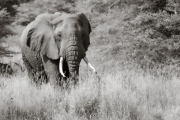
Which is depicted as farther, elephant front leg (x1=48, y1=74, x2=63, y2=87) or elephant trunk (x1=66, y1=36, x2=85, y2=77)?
elephant front leg (x1=48, y1=74, x2=63, y2=87)

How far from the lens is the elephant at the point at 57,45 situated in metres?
7.46

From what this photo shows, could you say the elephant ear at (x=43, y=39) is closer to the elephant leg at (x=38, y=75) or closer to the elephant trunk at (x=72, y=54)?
the elephant trunk at (x=72, y=54)

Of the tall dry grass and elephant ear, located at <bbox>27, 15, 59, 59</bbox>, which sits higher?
elephant ear, located at <bbox>27, 15, 59, 59</bbox>

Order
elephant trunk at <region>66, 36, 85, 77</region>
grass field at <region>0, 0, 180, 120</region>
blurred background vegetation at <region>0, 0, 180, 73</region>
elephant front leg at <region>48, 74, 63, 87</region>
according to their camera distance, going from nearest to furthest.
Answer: grass field at <region>0, 0, 180, 120</region> → elephant trunk at <region>66, 36, 85, 77</region> → elephant front leg at <region>48, 74, 63, 87</region> → blurred background vegetation at <region>0, 0, 180, 73</region>

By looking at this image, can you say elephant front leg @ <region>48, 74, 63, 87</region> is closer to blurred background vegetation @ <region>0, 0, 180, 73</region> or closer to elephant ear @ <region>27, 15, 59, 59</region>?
elephant ear @ <region>27, 15, 59, 59</region>

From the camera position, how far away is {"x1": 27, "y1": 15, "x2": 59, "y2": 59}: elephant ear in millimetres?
7930

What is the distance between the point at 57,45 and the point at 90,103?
229 centimetres

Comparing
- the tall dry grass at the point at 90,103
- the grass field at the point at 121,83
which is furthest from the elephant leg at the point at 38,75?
the tall dry grass at the point at 90,103

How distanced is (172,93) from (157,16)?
442cm

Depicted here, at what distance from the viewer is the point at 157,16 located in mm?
11023

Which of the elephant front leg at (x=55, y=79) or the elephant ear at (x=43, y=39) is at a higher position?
the elephant ear at (x=43, y=39)

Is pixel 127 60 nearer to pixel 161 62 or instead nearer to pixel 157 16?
pixel 161 62

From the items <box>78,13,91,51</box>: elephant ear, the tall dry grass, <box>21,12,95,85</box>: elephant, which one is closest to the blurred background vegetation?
<box>78,13,91,51</box>: elephant ear

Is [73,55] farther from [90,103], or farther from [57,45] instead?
[90,103]
